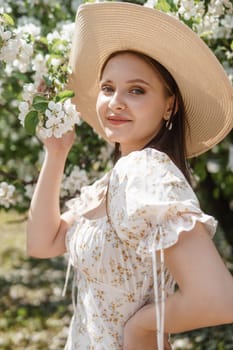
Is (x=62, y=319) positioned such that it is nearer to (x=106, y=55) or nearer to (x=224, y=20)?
(x=224, y=20)

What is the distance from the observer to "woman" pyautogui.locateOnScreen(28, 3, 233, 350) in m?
1.75

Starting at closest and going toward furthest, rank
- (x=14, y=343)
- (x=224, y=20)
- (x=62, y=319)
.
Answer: (x=224, y=20), (x=14, y=343), (x=62, y=319)

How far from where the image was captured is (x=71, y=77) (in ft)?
8.27

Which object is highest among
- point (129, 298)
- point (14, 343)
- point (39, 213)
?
point (39, 213)

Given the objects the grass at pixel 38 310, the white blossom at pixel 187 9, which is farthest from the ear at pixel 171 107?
the grass at pixel 38 310

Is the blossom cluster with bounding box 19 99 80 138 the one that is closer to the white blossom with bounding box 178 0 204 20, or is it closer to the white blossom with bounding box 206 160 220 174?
the white blossom with bounding box 178 0 204 20

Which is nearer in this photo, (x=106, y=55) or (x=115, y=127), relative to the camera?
(x=115, y=127)

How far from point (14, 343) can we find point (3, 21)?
116 inches

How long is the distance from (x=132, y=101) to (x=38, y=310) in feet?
12.3

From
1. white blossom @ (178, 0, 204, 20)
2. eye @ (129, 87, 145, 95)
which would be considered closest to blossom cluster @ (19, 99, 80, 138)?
eye @ (129, 87, 145, 95)

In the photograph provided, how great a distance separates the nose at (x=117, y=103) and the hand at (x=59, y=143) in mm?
287

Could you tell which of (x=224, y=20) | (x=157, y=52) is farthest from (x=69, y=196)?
(x=157, y=52)

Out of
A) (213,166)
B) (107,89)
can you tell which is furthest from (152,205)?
(213,166)

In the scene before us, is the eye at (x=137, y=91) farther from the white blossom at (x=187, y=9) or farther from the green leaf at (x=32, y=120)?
the white blossom at (x=187, y=9)
